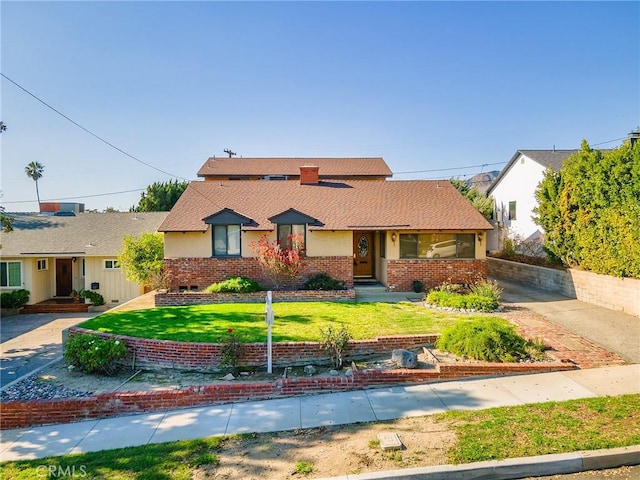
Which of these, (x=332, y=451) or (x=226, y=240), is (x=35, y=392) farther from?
(x=226, y=240)

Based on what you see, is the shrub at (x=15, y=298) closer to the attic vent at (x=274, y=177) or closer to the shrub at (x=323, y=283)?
the shrub at (x=323, y=283)

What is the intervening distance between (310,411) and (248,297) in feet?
28.1

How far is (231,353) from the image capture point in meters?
9.03

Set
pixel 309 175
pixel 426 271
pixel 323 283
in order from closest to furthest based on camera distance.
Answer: pixel 323 283 → pixel 426 271 → pixel 309 175

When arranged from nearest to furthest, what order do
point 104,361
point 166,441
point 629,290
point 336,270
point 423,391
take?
point 166,441 < point 423,391 < point 104,361 < point 629,290 < point 336,270

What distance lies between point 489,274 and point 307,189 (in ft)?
35.7

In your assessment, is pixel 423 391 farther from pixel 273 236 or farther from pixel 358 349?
pixel 273 236

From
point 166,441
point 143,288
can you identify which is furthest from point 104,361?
point 143,288

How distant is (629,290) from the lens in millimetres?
12125

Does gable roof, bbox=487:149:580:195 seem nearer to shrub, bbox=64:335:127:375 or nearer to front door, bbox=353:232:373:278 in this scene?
front door, bbox=353:232:373:278

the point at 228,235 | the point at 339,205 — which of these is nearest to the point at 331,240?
the point at 339,205

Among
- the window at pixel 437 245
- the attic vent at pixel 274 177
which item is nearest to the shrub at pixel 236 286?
the window at pixel 437 245

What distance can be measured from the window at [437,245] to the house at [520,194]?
6.52 metres

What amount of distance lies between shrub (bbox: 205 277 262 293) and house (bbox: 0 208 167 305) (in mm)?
7501
